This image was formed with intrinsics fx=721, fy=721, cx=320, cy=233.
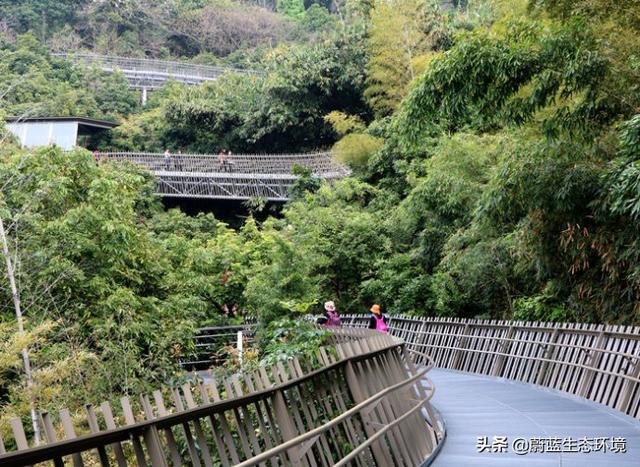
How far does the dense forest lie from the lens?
988 centimetres

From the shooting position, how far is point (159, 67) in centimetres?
5584

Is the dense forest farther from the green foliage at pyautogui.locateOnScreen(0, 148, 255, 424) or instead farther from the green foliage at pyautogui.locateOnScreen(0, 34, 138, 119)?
the green foliage at pyautogui.locateOnScreen(0, 34, 138, 119)

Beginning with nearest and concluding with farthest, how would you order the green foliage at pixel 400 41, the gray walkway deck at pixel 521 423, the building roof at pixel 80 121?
the gray walkway deck at pixel 521 423, the green foliage at pixel 400 41, the building roof at pixel 80 121

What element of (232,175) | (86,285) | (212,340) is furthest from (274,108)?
(86,285)

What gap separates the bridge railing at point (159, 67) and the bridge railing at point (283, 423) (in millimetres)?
48916

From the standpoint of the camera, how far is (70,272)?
41.5 feet

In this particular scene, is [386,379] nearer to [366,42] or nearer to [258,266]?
[258,266]

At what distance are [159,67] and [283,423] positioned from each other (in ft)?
179

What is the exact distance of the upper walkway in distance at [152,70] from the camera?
174 feet

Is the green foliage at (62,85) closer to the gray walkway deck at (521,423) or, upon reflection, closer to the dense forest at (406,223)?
the dense forest at (406,223)

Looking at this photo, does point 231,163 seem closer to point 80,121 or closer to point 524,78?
point 80,121

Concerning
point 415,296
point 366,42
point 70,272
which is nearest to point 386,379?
point 70,272

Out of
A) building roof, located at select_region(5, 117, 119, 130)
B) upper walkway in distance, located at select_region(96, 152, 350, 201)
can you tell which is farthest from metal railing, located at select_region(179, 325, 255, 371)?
building roof, located at select_region(5, 117, 119, 130)

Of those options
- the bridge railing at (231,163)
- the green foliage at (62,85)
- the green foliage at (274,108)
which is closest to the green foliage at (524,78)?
the bridge railing at (231,163)
